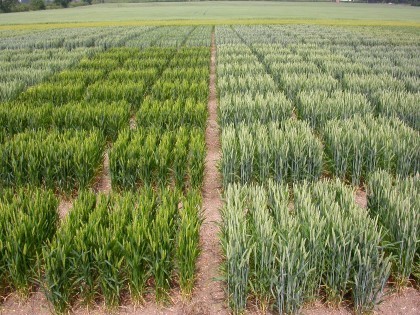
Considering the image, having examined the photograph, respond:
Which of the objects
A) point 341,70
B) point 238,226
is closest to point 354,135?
point 238,226

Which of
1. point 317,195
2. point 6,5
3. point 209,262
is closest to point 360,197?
point 317,195

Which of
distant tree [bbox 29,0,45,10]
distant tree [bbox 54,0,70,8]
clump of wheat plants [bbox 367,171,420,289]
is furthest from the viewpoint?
distant tree [bbox 54,0,70,8]

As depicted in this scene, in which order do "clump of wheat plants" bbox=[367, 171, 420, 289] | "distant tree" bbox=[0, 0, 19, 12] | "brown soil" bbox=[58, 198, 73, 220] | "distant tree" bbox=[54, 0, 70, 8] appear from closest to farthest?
"clump of wheat plants" bbox=[367, 171, 420, 289] → "brown soil" bbox=[58, 198, 73, 220] → "distant tree" bbox=[0, 0, 19, 12] → "distant tree" bbox=[54, 0, 70, 8]

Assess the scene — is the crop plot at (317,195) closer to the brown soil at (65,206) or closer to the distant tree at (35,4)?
the brown soil at (65,206)

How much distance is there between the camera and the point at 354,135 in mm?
5203

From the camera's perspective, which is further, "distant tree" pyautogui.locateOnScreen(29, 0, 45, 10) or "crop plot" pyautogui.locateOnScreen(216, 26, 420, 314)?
"distant tree" pyautogui.locateOnScreen(29, 0, 45, 10)

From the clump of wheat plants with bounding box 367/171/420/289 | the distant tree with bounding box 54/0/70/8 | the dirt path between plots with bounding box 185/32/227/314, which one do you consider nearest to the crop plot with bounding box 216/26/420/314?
the clump of wheat plants with bounding box 367/171/420/289

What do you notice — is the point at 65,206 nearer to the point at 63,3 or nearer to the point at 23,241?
the point at 23,241

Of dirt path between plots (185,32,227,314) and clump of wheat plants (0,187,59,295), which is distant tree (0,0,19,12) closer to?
dirt path between plots (185,32,227,314)

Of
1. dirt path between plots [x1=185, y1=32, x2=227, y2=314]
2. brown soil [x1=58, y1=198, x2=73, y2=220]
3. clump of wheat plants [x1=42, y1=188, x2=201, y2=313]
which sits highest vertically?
clump of wheat plants [x1=42, y1=188, x2=201, y2=313]

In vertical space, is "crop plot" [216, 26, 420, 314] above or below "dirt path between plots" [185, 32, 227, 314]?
above

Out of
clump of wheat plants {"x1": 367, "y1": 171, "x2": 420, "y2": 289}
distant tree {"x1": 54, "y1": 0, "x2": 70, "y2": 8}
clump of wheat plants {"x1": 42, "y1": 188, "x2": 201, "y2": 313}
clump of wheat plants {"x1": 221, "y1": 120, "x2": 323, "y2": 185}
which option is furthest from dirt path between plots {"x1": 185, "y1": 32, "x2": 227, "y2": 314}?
distant tree {"x1": 54, "y1": 0, "x2": 70, "y2": 8}

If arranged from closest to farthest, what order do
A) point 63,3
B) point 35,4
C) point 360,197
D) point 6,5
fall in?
1. point 360,197
2. point 6,5
3. point 35,4
4. point 63,3

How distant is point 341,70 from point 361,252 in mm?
9677
